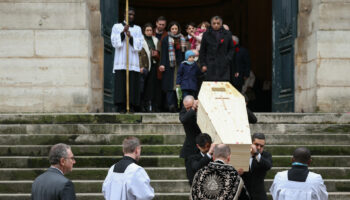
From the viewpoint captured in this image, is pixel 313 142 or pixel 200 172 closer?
pixel 200 172

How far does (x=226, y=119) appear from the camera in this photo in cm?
779

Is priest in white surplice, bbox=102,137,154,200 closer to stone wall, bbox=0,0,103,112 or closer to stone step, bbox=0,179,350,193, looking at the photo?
stone step, bbox=0,179,350,193

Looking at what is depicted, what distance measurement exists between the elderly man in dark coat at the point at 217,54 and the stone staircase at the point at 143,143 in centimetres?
106

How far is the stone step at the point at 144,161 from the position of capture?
1036 centimetres

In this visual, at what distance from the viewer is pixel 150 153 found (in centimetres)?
1070

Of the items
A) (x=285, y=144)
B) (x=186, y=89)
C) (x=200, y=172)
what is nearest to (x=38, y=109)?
(x=186, y=89)

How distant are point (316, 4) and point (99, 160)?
571cm

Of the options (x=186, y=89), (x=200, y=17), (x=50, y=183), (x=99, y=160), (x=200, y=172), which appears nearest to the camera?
(x=50, y=183)

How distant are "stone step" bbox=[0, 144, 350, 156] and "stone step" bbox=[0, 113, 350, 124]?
1.00 m

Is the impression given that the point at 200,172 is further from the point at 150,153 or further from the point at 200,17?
the point at 200,17

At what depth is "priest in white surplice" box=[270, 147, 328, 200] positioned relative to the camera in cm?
659

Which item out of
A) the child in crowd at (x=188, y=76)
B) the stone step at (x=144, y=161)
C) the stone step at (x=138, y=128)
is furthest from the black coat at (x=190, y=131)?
the child in crowd at (x=188, y=76)

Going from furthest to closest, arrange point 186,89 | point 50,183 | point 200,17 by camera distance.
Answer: point 200,17 → point 186,89 → point 50,183

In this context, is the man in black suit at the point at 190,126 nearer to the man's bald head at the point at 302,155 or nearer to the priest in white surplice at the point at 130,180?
the priest in white surplice at the point at 130,180
